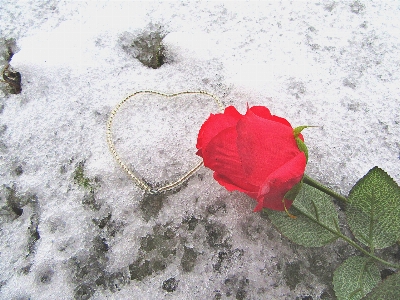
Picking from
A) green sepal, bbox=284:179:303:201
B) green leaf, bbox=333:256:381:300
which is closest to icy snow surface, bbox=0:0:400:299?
green leaf, bbox=333:256:381:300

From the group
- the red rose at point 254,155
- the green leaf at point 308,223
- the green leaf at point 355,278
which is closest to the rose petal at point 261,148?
the red rose at point 254,155

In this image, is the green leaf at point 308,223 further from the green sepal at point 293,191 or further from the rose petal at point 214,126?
the rose petal at point 214,126

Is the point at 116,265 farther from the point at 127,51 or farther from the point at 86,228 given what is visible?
the point at 127,51

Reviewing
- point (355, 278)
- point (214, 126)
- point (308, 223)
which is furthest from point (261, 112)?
point (355, 278)

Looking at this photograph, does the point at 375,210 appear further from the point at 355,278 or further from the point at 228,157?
the point at 228,157

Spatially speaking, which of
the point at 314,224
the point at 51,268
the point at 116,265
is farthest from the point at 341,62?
the point at 51,268

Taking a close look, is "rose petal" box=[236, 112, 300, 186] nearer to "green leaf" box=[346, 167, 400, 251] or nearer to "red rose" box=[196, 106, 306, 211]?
"red rose" box=[196, 106, 306, 211]
